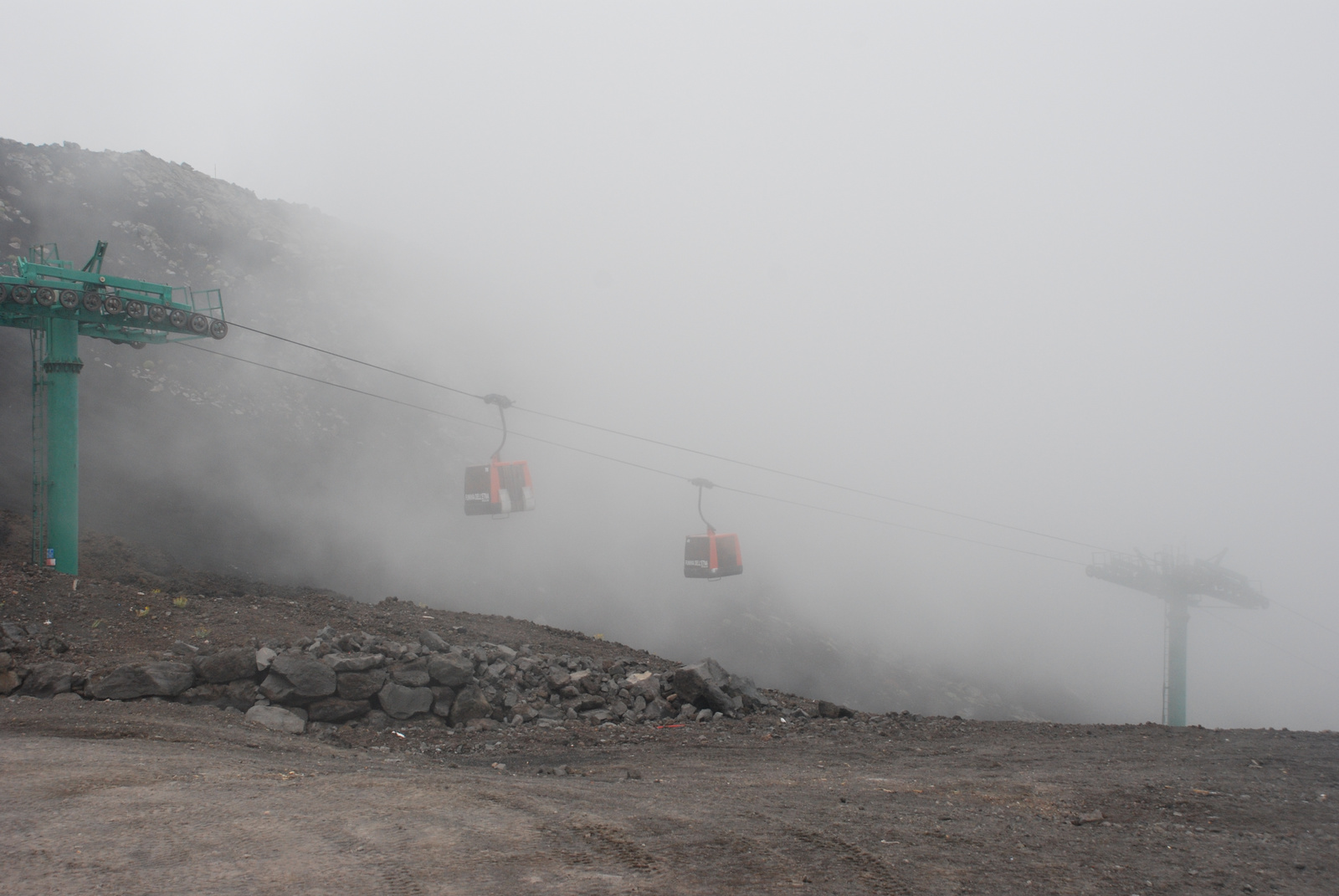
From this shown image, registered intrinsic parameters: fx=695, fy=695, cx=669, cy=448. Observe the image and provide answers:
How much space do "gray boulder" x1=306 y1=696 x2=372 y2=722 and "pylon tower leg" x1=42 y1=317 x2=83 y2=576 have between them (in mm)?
9486

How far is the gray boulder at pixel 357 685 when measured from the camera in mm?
9828

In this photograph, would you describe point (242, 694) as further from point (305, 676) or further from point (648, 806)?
point (648, 806)

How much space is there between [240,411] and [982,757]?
35307 mm

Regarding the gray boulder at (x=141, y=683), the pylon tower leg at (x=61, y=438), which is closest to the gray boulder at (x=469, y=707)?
the gray boulder at (x=141, y=683)

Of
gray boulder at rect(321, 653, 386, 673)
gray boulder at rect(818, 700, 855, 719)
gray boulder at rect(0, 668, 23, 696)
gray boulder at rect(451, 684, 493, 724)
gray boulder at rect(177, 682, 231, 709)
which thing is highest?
gray boulder at rect(321, 653, 386, 673)

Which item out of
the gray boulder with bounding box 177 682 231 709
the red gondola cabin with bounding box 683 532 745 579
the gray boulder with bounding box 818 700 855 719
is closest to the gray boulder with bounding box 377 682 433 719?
the gray boulder with bounding box 177 682 231 709

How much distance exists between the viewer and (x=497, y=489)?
643 inches

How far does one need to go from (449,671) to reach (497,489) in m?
6.55

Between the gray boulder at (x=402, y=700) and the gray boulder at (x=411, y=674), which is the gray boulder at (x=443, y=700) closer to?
the gray boulder at (x=402, y=700)

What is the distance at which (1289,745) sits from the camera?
8555mm

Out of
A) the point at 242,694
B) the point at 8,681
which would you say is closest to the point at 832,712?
the point at 242,694

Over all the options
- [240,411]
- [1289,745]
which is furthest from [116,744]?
[240,411]

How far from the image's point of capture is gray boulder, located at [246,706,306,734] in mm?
9031

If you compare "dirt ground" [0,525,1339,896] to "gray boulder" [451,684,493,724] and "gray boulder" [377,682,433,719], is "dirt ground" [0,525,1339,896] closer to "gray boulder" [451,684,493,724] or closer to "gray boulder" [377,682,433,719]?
"gray boulder" [377,682,433,719]
